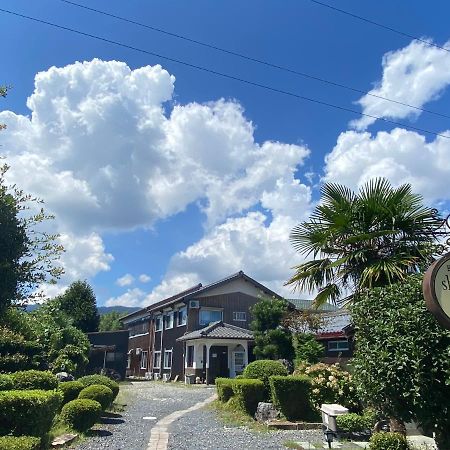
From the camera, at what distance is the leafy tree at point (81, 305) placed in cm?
4444

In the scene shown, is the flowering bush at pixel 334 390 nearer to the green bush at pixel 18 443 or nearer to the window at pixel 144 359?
the green bush at pixel 18 443

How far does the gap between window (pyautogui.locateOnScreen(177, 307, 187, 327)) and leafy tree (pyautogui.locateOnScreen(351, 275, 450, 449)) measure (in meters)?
29.0

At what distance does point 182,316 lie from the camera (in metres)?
36.1

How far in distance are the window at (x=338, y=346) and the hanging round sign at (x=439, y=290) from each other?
591 inches

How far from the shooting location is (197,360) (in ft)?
104

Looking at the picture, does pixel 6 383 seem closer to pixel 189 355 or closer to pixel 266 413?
pixel 266 413

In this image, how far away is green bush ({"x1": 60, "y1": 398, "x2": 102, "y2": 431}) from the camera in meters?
11.1

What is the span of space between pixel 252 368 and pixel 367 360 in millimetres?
10075

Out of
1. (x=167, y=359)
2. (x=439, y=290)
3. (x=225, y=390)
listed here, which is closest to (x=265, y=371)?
(x=225, y=390)

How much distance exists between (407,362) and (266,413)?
875cm

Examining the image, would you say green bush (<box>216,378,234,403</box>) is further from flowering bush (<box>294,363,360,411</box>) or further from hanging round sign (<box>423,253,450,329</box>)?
hanging round sign (<box>423,253,450,329</box>)

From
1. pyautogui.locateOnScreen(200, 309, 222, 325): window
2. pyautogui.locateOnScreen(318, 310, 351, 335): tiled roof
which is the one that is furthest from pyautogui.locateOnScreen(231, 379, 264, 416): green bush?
pyautogui.locateOnScreen(200, 309, 222, 325): window

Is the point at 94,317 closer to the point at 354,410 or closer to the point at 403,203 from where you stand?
the point at 354,410

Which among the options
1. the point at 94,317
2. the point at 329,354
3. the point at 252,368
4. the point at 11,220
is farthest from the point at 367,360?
the point at 94,317
